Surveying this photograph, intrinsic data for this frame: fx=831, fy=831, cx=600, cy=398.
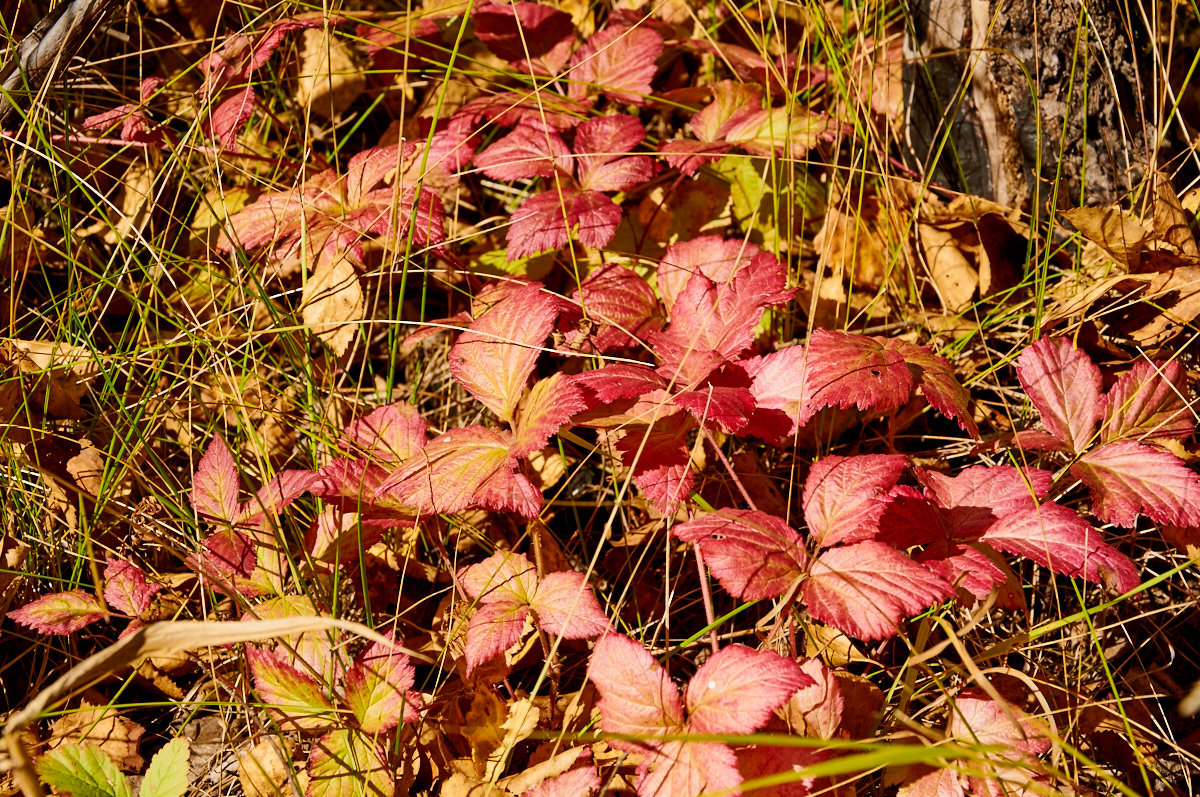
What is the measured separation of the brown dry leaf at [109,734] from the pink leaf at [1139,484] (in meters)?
1.58

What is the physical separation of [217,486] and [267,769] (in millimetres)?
464

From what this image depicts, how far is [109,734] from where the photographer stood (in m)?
1.40

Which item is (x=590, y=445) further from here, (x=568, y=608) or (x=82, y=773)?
(x=82, y=773)

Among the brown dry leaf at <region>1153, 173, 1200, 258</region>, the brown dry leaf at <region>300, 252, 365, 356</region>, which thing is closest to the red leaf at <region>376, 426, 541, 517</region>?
the brown dry leaf at <region>300, 252, 365, 356</region>

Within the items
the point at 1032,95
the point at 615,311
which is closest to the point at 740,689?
the point at 615,311

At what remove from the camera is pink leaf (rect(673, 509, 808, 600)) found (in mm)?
1058

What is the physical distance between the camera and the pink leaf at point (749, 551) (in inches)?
41.6

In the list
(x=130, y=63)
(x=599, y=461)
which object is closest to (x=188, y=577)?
(x=599, y=461)

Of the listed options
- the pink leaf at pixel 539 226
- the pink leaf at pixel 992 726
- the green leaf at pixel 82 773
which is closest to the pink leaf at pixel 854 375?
the pink leaf at pixel 992 726

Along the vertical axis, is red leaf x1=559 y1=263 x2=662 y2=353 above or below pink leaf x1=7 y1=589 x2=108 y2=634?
above

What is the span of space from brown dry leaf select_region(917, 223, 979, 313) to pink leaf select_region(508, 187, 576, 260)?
0.79 meters

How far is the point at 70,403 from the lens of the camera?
5.37ft

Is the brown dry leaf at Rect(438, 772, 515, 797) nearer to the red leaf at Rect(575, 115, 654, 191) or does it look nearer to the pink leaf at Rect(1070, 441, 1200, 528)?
the pink leaf at Rect(1070, 441, 1200, 528)

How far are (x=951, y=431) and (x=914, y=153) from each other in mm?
639
